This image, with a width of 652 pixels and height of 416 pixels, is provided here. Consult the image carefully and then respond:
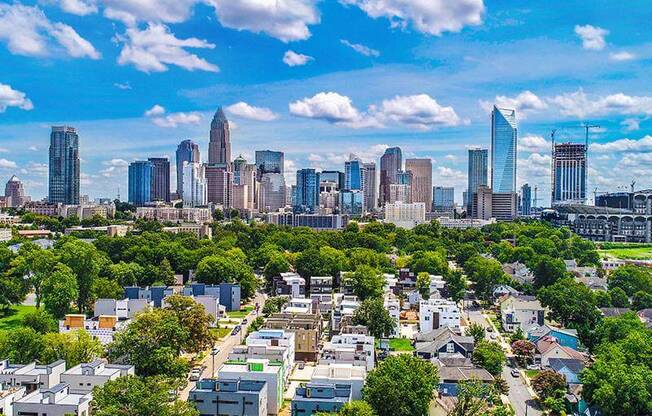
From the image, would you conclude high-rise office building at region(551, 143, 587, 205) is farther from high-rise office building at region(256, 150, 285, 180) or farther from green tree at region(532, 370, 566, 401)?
green tree at region(532, 370, 566, 401)

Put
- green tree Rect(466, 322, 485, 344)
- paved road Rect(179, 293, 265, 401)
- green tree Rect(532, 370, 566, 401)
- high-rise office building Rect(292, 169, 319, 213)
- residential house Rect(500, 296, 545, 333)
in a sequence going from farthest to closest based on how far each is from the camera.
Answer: high-rise office building Rect(292, 169, 319, 213) → residential house Rect(500, 296, 545, 333) → green tree Rect(466, 322, 485, 344) → paved road Rect(179, 293, 265, 401) → green tree Rect(532, 370, 566, 401)

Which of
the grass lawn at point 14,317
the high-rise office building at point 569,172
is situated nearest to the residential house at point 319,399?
the grass lawn at point 14,317

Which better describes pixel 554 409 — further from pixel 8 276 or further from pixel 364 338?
pixel 8 276

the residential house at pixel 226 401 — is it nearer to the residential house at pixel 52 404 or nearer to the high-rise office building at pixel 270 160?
the residential house at pixel 52 404

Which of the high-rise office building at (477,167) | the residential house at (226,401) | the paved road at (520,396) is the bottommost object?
the paved road at (520,396)

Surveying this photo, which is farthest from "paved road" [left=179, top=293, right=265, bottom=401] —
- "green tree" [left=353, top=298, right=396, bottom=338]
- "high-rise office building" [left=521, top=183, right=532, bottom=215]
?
"high-rise office building" [left=521, top=183, right=532, bottom=215]

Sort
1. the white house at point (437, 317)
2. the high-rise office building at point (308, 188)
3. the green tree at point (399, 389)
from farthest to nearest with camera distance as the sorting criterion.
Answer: the high-rise office building at point (308, 188)
the white house at point (437, 317)
the green tree at point (399, 389)

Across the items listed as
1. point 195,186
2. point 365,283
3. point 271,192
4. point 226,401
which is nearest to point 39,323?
point 226,401
